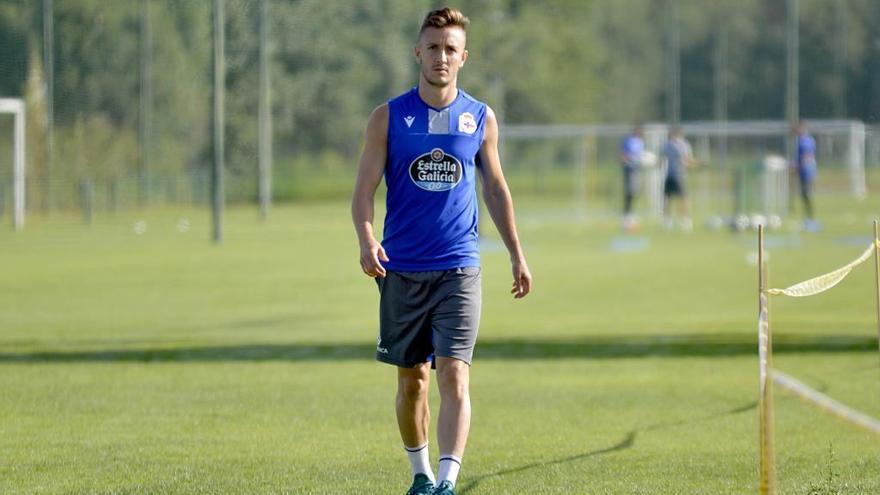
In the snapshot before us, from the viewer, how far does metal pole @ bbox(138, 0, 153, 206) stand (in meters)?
48.0

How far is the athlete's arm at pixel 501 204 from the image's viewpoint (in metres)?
7.36

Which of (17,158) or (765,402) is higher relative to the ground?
(17,158)

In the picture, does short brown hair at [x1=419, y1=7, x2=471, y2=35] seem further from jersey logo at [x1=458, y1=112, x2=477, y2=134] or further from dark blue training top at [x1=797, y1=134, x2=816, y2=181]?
dark blue training top at [x1=797, y1=134, x2=816, y2=181]

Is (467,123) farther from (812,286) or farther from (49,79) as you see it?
(49,79)

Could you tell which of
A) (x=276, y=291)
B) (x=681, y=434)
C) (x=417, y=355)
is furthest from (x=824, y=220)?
(x=417, y=355)

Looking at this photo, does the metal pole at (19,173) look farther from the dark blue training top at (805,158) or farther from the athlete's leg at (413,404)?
the athlete's leg at (413,404)

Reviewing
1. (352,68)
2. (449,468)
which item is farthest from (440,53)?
(352,68)

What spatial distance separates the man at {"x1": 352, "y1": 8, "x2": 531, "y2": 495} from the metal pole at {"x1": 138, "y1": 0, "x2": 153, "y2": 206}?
136 ft

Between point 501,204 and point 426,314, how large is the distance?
0.62 m

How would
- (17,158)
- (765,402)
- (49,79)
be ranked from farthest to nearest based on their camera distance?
(49,79) < (17,158) < (765,402)

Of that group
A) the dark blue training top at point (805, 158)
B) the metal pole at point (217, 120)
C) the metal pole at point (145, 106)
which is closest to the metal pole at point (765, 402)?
the metal pole at point (217, 120)

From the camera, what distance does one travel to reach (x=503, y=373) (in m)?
13.2

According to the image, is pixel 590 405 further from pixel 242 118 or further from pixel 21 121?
pixel 242 118

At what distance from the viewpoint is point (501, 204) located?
7402 millimetres
